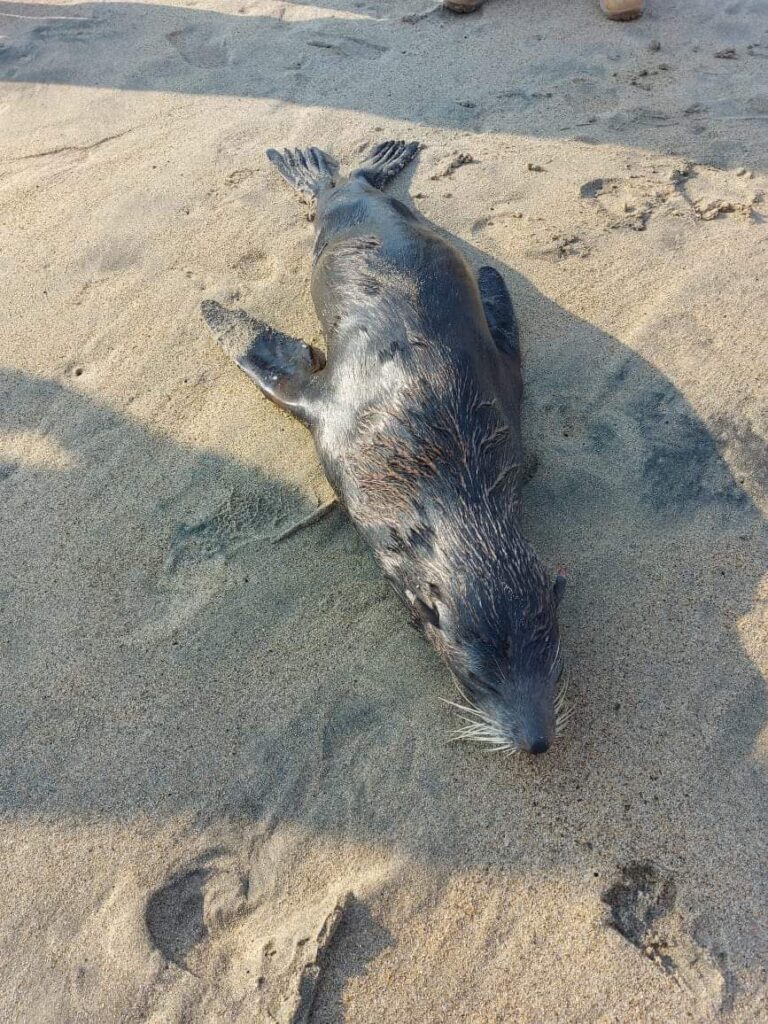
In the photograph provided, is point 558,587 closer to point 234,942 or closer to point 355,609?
point 355,609

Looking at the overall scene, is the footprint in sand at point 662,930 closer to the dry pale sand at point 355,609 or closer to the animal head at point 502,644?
the dry pale sand at point 355,609

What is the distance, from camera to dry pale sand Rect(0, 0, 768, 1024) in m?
2.70

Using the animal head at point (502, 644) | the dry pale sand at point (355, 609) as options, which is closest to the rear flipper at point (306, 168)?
the dry pale sand at point (355, 609)

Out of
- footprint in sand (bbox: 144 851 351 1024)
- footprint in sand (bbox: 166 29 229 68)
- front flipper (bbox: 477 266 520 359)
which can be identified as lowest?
footprint in sand (bbox: 144 851 351 1024)

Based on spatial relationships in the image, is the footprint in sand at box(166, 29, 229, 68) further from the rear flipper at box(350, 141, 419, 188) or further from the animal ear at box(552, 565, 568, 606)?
the animal ear at box(552, 565, 568, 606)

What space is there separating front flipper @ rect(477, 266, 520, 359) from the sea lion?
0.01m

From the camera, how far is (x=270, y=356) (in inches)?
183

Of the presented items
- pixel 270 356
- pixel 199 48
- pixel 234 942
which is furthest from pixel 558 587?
pixel 199 48

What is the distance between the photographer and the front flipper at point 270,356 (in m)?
4.39

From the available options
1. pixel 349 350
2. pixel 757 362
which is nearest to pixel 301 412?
pixel 349 350

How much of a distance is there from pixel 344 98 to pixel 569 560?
521cm

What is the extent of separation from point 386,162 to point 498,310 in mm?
2076

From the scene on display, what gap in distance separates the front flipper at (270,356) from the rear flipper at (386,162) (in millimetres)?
1769

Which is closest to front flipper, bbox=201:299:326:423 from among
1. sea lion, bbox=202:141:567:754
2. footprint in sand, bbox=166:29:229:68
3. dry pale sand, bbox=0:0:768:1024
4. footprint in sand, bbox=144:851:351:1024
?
sea lion, bbox=202:141:567:754
